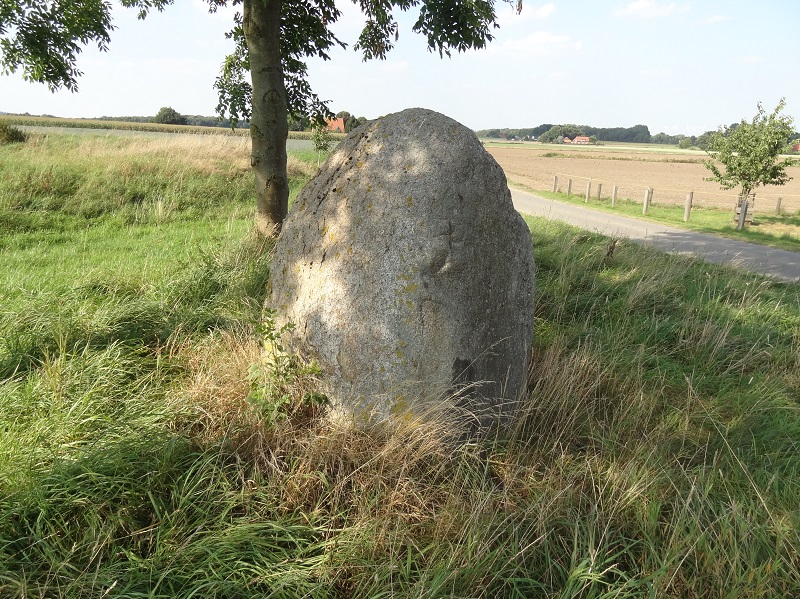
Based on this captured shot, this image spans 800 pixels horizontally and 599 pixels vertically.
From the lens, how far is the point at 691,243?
1305cm

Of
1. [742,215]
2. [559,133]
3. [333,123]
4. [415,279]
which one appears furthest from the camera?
[559,133]

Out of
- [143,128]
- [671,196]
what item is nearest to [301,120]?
[671,196]

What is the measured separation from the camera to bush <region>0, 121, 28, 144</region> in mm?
15300

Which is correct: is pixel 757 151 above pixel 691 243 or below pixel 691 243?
above

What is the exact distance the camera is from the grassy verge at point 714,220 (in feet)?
48.8

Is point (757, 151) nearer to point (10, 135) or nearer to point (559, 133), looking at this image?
point (10, 135)

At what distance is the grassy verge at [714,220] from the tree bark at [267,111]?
12486 millimetres

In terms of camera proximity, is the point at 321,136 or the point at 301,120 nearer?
the point at 301,120

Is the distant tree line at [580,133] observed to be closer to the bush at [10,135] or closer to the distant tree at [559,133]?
the distant tree at [559,133]

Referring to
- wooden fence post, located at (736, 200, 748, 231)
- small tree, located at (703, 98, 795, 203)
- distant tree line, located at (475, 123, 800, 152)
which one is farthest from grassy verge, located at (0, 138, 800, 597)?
distant tree line, located at (475, 123, 800, 152)

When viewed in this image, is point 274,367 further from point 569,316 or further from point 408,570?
point 569,316

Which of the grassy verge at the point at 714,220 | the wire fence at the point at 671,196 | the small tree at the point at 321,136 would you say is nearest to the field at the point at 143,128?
the small tree at the point at 321,136

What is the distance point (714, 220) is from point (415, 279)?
20.1 m

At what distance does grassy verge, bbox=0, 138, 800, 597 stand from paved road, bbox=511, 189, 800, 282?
625 centimetres
